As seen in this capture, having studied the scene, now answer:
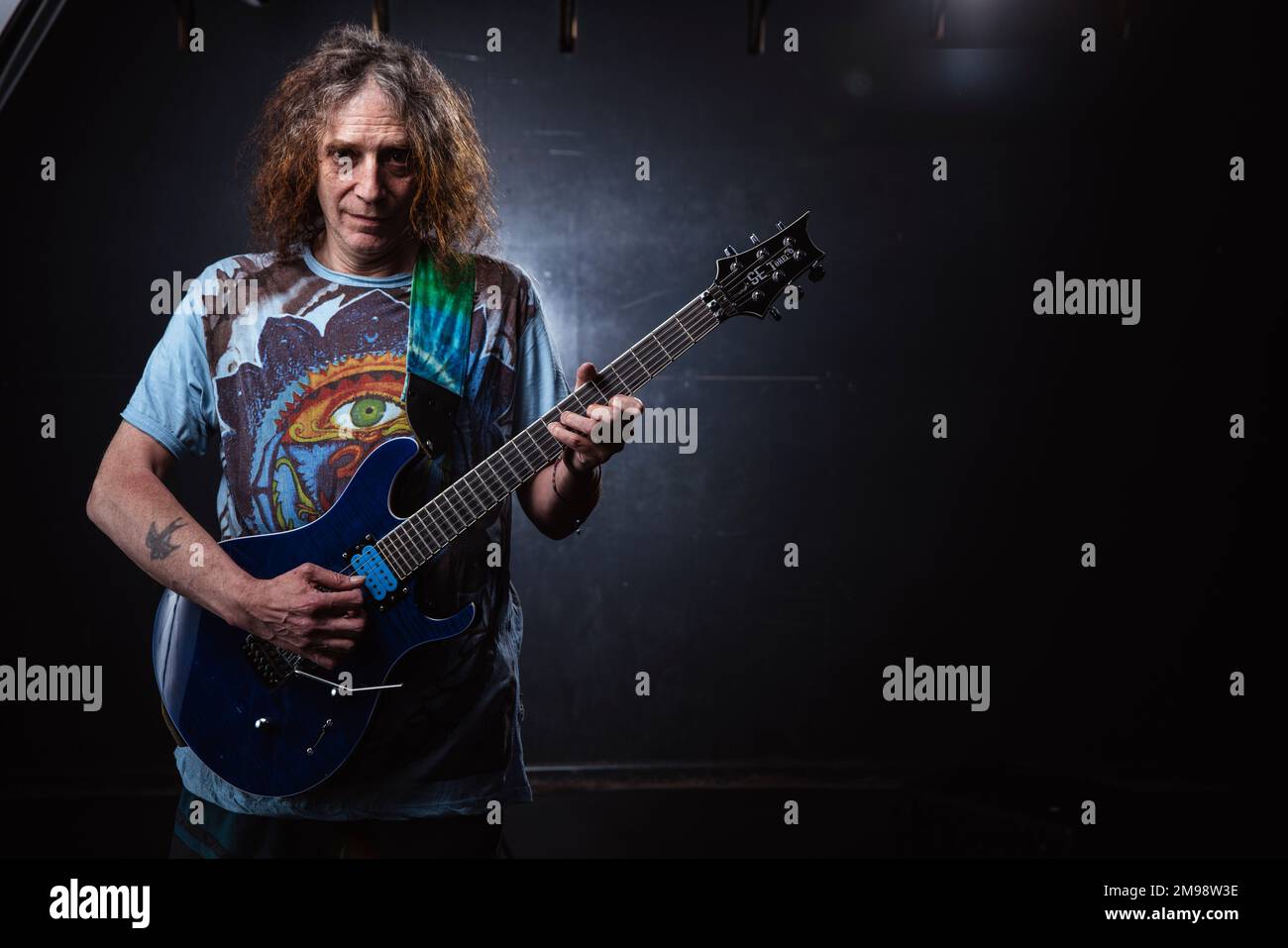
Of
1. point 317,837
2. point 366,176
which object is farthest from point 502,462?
point 317,837

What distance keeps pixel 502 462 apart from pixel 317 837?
2.40 ft

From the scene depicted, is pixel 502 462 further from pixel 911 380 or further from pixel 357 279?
pixel 911 380

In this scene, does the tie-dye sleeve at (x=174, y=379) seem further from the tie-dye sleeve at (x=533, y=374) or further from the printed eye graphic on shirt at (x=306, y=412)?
the tie-dye sleeve at (x=533, y=374)

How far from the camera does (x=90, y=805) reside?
3.63 m

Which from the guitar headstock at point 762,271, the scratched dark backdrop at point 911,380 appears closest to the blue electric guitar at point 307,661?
the guitar headstock at point 762,271

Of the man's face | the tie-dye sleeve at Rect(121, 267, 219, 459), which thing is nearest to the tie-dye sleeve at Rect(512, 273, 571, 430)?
the man's face

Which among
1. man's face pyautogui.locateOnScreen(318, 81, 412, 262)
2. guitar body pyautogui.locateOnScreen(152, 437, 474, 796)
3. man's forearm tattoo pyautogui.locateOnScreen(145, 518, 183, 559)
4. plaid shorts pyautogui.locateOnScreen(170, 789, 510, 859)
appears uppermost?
man's face pyautogui.locateOnScreen(318, 81, 412, 262)

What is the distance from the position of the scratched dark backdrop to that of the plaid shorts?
2.01 m

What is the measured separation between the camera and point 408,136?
6.51 ft

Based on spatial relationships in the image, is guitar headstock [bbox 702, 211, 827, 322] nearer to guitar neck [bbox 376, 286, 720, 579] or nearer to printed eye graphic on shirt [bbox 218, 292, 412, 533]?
guitar neck [bbox 376, 286, 720, 579]

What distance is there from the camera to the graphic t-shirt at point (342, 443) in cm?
187

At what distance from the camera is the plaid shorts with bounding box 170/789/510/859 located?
1.84 meters
